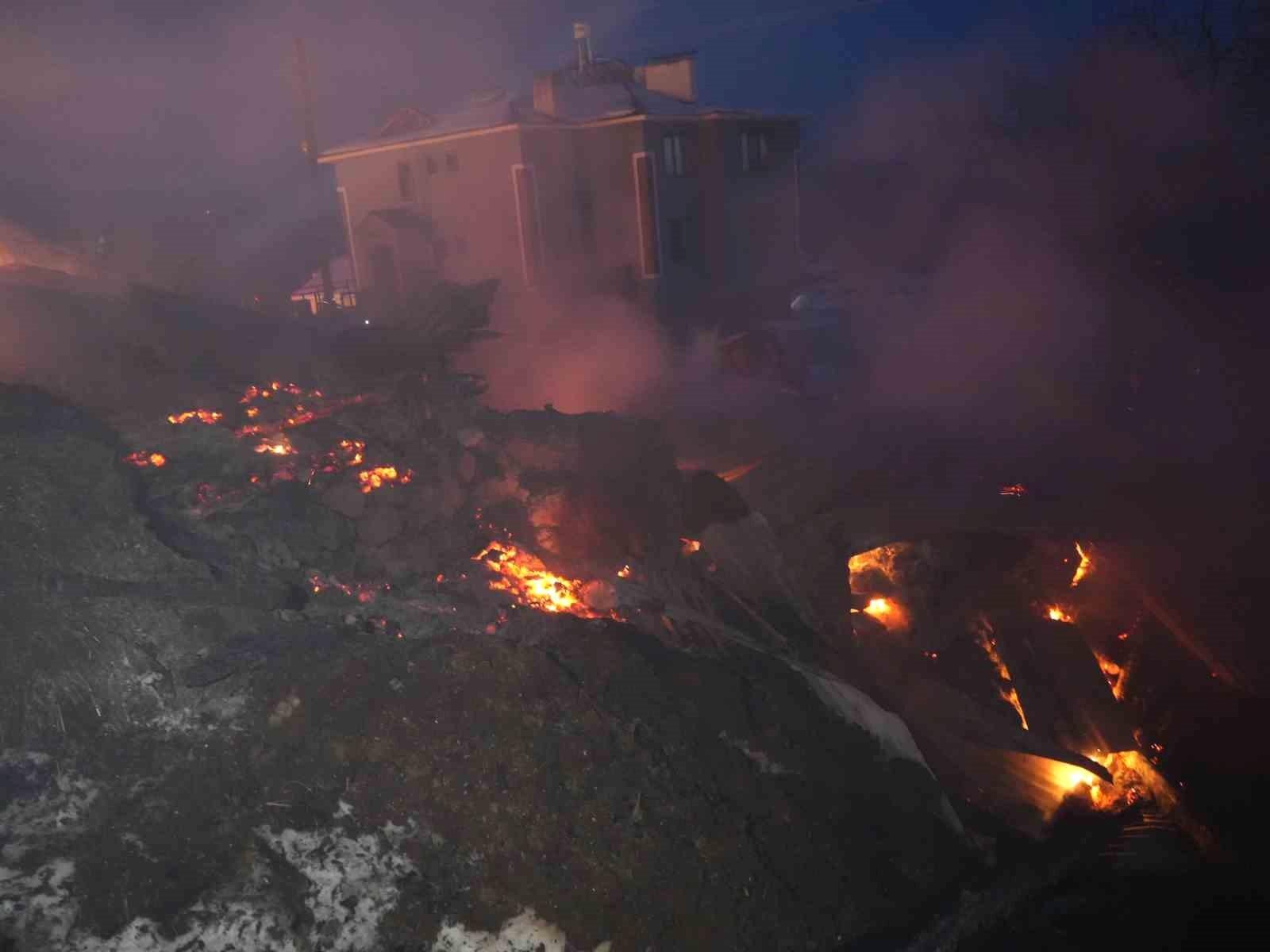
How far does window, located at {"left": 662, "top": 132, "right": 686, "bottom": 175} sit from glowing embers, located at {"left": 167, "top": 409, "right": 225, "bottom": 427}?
54.6 feet

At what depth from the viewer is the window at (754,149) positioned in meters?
26.1

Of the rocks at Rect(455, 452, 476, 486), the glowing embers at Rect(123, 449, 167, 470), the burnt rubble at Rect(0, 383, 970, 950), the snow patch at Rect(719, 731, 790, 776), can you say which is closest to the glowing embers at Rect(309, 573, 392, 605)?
the burnt rubble at Rect(0, 383, 970, 950)

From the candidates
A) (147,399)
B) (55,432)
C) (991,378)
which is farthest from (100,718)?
(991,378)

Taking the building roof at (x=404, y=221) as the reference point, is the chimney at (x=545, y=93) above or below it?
above

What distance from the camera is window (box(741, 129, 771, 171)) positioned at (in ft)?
85.6

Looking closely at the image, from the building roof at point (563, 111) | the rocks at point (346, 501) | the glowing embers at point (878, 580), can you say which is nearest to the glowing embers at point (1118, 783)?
the glowing embers at point (878, 580)

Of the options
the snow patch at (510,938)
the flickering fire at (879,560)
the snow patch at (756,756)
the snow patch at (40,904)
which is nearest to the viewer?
the snow patch at (40,904)

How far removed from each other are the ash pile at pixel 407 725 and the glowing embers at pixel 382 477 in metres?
0.03

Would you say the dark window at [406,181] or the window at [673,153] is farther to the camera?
the window at [673,153]

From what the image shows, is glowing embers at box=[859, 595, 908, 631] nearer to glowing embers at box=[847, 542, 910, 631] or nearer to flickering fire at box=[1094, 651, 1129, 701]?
glowing embers at box=[847, 542, 910, 631]

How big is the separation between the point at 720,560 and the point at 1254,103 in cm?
1744

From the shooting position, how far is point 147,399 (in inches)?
416

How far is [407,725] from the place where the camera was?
255 inches

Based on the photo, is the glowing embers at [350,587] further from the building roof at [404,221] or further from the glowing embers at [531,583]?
the building roof at [404,221]
